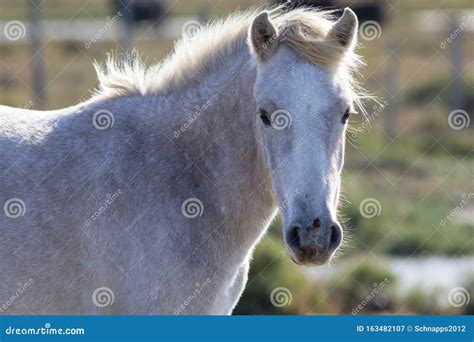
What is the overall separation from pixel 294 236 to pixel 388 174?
1024 cm

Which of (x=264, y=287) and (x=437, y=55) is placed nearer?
(x=264, y=287)

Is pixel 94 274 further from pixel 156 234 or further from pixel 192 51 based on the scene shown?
pixel 192 51

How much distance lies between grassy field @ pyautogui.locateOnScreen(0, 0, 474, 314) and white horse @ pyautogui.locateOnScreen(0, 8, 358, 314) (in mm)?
1311

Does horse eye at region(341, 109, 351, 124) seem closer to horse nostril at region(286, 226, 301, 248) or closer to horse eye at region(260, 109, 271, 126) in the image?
horse eye at region(260, 109, 271, 126)

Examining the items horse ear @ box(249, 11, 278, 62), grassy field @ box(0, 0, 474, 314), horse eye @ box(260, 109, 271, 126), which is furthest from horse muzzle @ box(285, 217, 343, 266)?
grassy field @ box(0, 0, 474, 314)

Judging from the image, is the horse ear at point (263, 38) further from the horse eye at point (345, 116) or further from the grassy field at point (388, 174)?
the grassy field at point (388, 174)

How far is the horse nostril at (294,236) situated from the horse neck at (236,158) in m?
0.61

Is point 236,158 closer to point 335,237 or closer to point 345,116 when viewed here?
point 345,116

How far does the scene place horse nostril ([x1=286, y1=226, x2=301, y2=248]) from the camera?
14.8 ft

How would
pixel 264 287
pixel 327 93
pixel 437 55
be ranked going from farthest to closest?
pixel 437 55, pixel 264 287, pixel 327 93

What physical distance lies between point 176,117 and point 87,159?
1.89ft

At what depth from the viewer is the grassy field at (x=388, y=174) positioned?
8.98m

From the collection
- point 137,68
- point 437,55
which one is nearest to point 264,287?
point 137,68

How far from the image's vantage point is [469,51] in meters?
24.8
